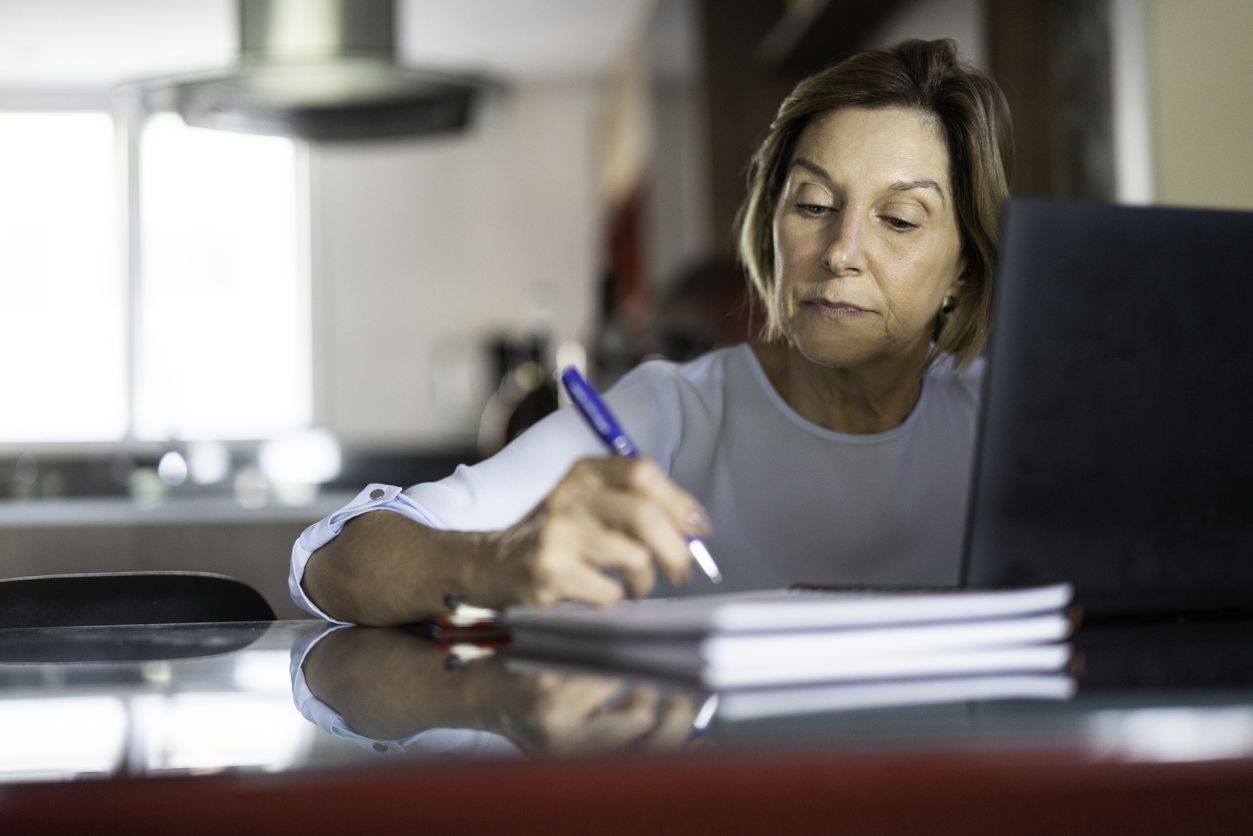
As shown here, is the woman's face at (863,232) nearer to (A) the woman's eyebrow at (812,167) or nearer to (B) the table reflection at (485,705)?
(A) the woman's eyebrow at (812,167)

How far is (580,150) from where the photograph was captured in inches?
234

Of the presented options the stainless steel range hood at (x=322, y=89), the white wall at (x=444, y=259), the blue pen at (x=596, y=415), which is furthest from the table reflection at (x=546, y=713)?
the white wall at (x=444, y=259)

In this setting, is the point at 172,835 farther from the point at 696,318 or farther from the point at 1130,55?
the point at 696,318

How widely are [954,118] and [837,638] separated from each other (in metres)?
0.73

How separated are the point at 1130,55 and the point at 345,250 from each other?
14.9ft

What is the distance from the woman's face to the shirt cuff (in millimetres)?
397

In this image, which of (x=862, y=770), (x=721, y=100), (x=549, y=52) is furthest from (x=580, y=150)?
(x=862, y=770)

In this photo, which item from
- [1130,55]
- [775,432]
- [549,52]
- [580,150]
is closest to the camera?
[775,432]

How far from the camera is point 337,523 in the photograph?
897 mm

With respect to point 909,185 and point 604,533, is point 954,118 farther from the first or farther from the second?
point 604,533

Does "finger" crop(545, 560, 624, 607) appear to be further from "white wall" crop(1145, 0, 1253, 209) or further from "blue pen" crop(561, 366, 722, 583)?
"white wall" crop(1145, 0, 1253, 209)

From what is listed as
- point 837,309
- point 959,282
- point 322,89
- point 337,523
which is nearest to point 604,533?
point 337,523

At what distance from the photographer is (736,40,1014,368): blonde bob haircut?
110 centimetres

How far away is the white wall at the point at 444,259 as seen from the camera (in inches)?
225
